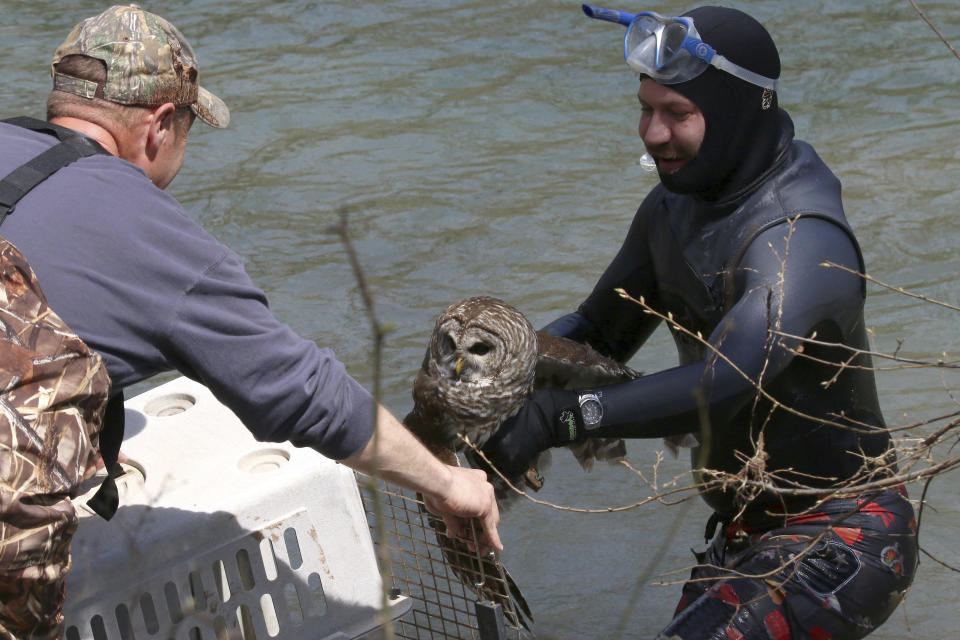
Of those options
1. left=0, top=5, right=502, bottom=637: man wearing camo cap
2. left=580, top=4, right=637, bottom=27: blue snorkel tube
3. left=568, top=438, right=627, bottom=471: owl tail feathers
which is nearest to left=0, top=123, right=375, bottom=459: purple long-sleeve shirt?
left=0, top=5, right=502, bottom=637: man wearing camo cap

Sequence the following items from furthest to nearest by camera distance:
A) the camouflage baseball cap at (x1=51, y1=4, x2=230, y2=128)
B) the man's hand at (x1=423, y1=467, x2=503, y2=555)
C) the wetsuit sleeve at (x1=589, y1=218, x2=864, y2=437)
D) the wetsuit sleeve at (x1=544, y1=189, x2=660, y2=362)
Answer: the wetsuit sleeve at (x1=544, y1=189, x2=660, y2=362), the wetsuit sleeve at (x1=589, y1=218, x2=864, y2=437), the man's hand at (x1=423, y1=467, x2=503, y2=555), the camouflage baseball cap at (x1=51, y1=4, x2=230, y2=128)

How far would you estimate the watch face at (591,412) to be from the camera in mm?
3660

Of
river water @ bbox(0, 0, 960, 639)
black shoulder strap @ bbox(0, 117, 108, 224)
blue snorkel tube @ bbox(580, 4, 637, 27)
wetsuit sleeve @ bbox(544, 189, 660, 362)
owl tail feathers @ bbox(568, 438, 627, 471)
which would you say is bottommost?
river water @ bbox(0, 0, 960, 639)

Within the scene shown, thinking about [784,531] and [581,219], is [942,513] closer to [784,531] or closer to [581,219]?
[784,531]

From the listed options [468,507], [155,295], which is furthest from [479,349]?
[155,295]

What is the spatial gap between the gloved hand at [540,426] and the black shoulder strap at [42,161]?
58.0 inches

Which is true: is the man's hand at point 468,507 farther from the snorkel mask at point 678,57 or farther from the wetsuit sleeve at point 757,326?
the snorkel mask at point 678,57

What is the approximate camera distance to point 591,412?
3.67m

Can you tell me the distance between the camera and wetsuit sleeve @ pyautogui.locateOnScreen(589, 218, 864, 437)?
3445 millimetres

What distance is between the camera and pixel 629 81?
1170 cm

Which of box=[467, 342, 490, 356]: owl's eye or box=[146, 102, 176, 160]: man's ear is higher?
box=[146, 102, 176, 160]: man's ear

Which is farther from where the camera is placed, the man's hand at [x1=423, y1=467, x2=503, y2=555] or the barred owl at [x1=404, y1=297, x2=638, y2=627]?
the barred owl at [x1=404, y1=297, x2=638, y2=627]

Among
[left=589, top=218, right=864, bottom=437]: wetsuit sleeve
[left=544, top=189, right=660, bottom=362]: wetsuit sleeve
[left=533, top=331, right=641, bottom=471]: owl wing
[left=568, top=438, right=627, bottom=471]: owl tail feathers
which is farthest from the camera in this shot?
[left=568, top=438, right=627, bottom=471]: owl tail feathers

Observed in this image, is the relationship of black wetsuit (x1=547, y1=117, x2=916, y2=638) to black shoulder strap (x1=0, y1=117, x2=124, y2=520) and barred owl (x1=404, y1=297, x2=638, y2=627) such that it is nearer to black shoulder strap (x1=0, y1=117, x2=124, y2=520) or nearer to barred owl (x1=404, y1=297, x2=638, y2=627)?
barred owl (x1=404, y1=297, x2=638, y2=627)
